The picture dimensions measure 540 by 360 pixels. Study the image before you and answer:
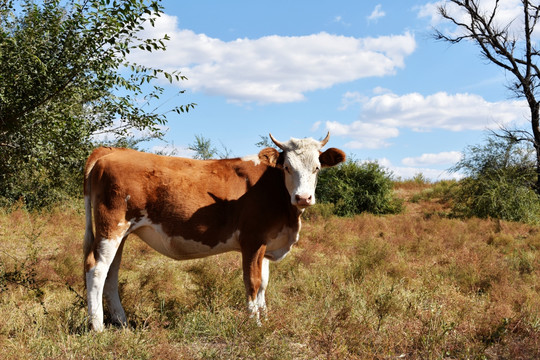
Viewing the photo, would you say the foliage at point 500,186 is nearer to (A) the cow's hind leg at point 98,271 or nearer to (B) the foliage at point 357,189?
(B) the foliage at point 357,189

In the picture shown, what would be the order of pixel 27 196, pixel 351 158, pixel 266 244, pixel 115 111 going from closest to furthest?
1. pixel 266 244
2. pixel 115 111
3. pixel 27 196
4. pixel 351 158

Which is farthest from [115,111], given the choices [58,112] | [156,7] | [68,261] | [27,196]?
[27,196]

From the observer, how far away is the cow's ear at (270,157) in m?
6.52

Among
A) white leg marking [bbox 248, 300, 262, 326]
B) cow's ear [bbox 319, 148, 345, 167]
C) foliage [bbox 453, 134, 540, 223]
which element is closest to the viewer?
white leg marking [bbox 248, 300, 262, 326]

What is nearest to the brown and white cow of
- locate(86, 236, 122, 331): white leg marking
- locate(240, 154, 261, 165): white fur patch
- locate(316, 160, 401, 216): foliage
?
locate(86, 236, 122, 331): white leg marking

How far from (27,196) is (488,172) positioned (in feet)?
60.7

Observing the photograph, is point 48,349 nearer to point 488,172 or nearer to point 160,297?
point 160,297

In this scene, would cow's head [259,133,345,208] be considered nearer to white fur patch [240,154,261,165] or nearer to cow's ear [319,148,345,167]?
cow's ear [319,148,345,167]

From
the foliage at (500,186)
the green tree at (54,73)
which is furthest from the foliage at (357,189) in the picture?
the green tree at (54,73)

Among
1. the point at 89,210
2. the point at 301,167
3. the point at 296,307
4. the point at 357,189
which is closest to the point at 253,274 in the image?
the point at 296,307

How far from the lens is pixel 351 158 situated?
2361 centimetres

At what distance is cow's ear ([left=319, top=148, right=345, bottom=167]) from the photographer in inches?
263

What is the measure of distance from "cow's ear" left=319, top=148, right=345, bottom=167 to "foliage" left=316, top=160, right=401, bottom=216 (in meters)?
14.5

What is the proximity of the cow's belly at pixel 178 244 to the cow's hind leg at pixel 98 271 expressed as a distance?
0.35m
